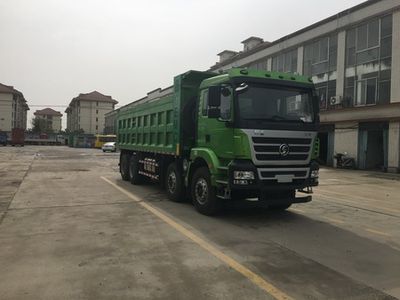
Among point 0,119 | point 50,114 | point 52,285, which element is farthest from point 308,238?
point 50,114

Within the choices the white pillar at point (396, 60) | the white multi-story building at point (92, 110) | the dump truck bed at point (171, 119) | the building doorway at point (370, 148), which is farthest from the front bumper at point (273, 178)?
the white multi-story building at point (92, 110)

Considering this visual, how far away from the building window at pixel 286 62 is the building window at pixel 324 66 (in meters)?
2.00

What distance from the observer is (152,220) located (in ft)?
29.6

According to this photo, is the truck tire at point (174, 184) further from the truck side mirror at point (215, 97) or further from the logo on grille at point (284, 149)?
the logo on grille at point (284, 149)

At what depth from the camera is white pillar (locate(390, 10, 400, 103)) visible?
2661 centimetres

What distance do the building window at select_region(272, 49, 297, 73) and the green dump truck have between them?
28704mm

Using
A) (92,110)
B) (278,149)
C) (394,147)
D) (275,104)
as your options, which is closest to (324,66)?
(394,147)

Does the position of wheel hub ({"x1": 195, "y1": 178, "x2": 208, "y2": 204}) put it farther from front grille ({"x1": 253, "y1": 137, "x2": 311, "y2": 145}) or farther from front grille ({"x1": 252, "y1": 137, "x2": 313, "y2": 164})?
front grille ({"x1": 253, "y1": 137, "x2": 311, "y2": 145})

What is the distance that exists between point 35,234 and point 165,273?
11.0 ft

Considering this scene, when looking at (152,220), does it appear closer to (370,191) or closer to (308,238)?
(308,238)

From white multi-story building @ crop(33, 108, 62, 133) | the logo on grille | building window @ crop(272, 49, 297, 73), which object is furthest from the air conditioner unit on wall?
white multi-story building @ crop(33, 108, 62, 133)

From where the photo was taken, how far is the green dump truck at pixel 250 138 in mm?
8539

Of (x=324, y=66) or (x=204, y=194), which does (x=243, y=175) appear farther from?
(x=324, y=66)

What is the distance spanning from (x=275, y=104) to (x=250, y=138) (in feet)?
3.40
